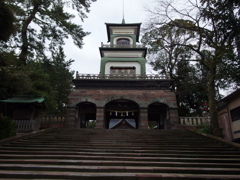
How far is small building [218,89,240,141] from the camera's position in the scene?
11.5 metres

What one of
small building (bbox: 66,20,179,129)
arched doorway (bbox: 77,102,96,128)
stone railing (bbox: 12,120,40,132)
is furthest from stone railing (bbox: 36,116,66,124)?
stone railing (bbox: 12,120,40,132)

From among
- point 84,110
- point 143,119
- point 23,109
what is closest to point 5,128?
point 23,109

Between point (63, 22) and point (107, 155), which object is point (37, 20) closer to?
point (63, 22)

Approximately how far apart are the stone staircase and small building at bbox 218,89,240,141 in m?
3.83

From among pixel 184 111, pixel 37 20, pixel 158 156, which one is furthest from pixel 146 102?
pixel 37 20

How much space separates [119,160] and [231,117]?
9822mm

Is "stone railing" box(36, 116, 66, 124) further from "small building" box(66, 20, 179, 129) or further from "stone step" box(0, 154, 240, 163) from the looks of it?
"stone step" box(0, 154, 240, 163)

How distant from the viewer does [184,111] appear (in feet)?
61.7

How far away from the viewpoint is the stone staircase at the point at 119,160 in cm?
486

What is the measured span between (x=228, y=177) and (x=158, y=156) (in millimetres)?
2512

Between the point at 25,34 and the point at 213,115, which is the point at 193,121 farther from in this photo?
the point at 25,34

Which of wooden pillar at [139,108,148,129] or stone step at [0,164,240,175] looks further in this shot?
wooden pillar at [139,108,148,129]

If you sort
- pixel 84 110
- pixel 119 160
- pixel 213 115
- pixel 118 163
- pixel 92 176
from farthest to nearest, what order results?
pixel 84 110 < pixel 213 115 < pixel 119 160 < pixel 118 163 < pixel 92 176

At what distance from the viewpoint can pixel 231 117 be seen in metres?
12.4
